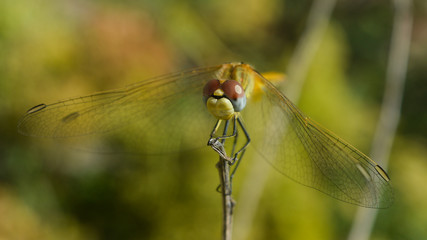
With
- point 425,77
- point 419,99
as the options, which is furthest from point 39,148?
point 425,77

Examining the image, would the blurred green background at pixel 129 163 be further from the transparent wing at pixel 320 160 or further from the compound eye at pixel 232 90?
the compound eye at pixel 232 90

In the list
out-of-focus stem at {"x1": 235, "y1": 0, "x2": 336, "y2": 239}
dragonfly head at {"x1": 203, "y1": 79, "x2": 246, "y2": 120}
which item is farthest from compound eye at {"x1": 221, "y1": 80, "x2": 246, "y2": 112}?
out-of-focus stem at {"x1": 235, "y1": 0, "x2": 336, "y2": 239}

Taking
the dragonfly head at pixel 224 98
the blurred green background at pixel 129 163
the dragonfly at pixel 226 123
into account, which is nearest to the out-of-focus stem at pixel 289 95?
the blurred green background at pixel 129 163

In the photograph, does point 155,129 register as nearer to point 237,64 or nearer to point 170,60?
point 237,64

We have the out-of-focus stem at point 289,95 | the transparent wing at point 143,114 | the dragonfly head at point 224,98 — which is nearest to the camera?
the dragonfly head at point 224,98

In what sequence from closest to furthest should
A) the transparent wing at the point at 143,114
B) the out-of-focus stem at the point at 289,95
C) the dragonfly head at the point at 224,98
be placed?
the dragonfly head at the point at 224,98 < the transparent wing at the point at 143,114 < the out-of-focus stem at the point at 289,95

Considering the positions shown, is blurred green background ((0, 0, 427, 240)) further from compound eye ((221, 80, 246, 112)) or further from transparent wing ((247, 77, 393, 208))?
compound eye ((221, 80, 246, 112))
